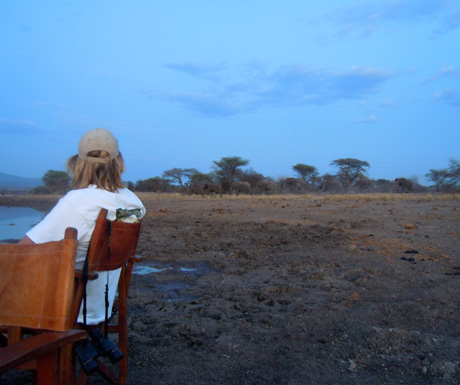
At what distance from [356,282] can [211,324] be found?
203cm

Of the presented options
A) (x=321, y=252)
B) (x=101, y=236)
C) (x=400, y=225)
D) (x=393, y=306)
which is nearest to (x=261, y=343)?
(x=393, y=306)

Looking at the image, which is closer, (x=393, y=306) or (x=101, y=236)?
(x=101, y=236)

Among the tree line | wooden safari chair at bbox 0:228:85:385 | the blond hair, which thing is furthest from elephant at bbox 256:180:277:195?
wooden safari chair at bbox 0:228:85:385

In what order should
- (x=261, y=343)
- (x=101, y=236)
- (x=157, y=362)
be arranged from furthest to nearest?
(x=261, y=343), (x=157, y=362), (x=101, y=236)

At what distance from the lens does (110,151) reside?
259cm

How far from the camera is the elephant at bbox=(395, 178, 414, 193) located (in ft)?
114

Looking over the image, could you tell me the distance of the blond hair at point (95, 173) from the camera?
2541 millimetres

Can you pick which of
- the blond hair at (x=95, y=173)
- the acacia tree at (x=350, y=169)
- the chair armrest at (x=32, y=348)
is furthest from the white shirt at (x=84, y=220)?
the acacia tree at (x=350, y=169)

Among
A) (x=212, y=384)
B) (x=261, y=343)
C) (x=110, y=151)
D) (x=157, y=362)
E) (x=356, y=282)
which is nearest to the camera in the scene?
(x=110, y=151)

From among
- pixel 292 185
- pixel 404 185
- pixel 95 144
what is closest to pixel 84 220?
pixel 95 144

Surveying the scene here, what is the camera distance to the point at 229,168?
39469 mm

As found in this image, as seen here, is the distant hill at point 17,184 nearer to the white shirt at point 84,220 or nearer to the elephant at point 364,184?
the elephant at point 364,184

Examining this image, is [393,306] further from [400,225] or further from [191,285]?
[400,225]

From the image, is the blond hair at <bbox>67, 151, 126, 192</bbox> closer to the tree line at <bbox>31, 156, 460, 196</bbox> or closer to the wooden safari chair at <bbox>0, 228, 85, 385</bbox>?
the wooden safari chair at <bbox>0, 228, 85, 385</bbox>
